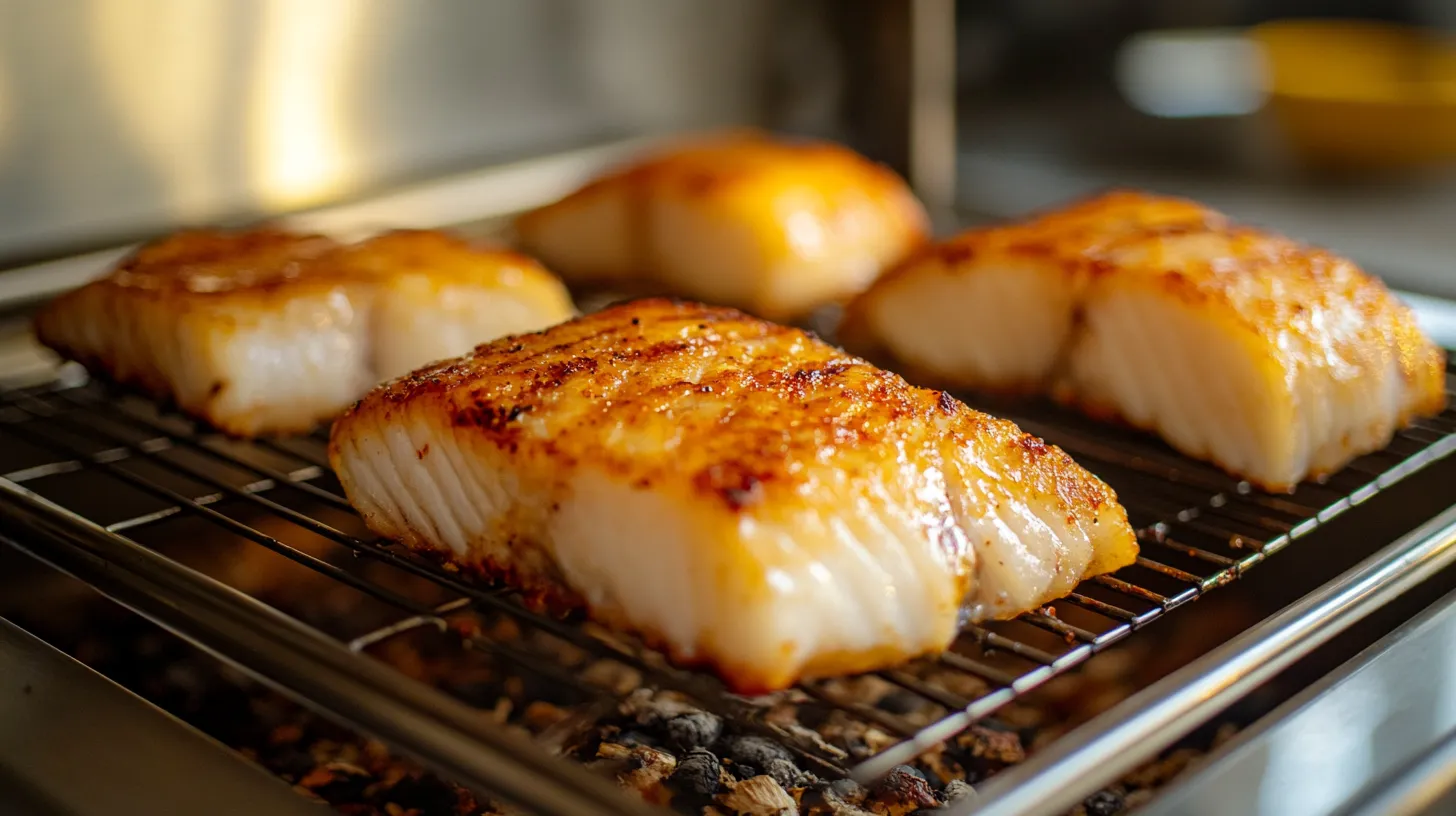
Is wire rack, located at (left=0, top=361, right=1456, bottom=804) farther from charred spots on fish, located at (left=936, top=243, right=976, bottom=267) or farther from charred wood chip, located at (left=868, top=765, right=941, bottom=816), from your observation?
charred spots on fish, located at (left=936, top=243, right=976, bottom=267)

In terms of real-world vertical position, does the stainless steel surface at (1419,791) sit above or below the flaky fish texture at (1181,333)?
below

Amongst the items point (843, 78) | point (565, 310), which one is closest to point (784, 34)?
point (843, 78)

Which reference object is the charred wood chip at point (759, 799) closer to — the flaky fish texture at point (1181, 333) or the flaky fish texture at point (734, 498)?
the flaky fish texture at point (734, 498)

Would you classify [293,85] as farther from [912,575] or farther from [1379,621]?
[1379,621]

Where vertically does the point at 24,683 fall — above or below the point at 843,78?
below

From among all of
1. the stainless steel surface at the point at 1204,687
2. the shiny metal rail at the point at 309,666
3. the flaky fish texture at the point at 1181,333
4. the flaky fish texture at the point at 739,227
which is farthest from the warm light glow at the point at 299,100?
the stainless steel surface at the point at 1204,687
